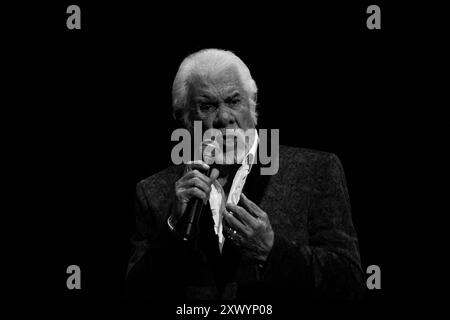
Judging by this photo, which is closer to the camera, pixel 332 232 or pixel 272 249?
pixel 272 249

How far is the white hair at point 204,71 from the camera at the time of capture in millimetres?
2377

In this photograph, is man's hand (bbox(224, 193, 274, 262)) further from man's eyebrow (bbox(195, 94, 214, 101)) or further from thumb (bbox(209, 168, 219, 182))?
man's eyebrow (bbox(195, 94, 214, 101))

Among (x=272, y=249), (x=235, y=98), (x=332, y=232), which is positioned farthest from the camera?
(x=235, y=98)

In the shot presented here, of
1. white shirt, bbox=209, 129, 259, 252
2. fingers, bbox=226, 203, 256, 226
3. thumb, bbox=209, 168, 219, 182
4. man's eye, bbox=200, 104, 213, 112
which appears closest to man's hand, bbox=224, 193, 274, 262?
fingers, bbox=226, 203, 256, 226

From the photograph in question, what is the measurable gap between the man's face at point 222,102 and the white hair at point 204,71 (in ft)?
0.09

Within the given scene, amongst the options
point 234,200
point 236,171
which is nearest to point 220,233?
point 234,200

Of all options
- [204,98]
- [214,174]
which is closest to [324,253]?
[214,174]

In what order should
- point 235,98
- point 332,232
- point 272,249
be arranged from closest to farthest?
point 272,249, point 332,232, point 235,98

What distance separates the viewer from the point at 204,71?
7.77 ft

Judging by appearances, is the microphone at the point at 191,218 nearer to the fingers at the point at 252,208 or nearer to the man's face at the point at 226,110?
the fingers at the point at 252,208

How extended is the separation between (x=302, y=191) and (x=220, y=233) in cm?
31

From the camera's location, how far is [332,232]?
84.4 inches

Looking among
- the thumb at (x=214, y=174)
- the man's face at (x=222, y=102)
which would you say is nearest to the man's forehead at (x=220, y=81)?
the man's face at (x=222, y=102)

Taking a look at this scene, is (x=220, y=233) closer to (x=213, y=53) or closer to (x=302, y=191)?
(x=302, y=191)
